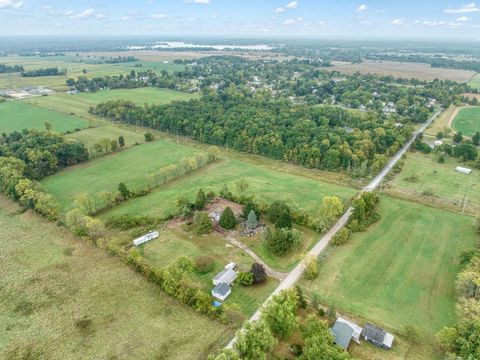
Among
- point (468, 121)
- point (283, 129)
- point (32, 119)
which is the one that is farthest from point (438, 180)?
point (32, 119)

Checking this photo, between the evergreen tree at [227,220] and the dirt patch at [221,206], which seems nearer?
the evergreen tree at [227,220]

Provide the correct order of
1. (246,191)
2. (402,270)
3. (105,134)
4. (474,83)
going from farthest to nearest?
(474,83) < (105,134) < (246,191) < (402,270)

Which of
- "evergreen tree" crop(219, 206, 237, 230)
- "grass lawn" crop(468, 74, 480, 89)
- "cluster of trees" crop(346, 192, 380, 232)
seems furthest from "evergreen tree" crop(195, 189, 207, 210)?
"grass lawn" crop(468, 74, 480, 89)

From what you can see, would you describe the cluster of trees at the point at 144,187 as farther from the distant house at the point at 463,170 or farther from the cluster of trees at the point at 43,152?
the distant house at the point at 463,170

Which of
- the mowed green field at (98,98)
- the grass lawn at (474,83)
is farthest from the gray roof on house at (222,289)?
the grass lawn at (474,83)

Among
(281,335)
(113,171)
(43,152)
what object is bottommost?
(281,335)

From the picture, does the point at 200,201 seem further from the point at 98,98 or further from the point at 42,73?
the point at 42,73

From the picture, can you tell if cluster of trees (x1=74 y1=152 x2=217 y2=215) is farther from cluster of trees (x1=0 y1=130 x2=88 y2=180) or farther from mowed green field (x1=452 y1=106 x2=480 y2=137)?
mowed green field (x1=452 y1=106 x2=480 y2=137)
